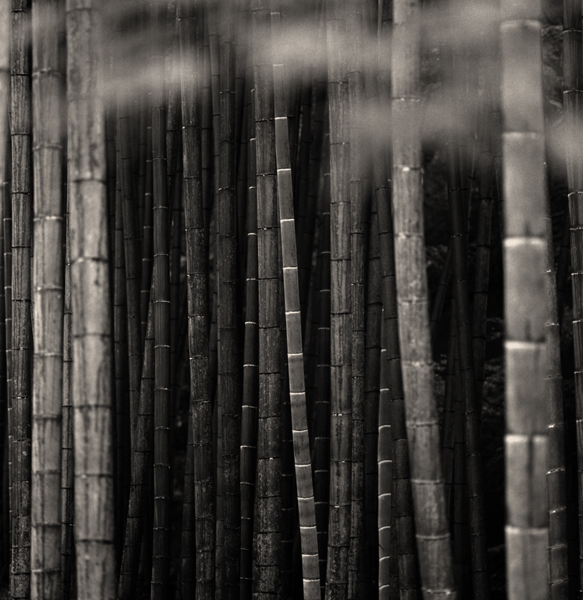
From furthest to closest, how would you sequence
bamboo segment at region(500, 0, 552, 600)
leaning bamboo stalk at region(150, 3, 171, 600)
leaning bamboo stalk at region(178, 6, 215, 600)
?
leaning bamboo stalk at region(150, 3, 171, 600) < leaning bamboo stalk at region(178, 6, 215, 600) < bamboo segment at region(500, 0, 552, 600)

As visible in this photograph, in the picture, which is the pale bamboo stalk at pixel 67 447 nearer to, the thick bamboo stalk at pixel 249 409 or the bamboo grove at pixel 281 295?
the bamboo grove at pixel 281 295

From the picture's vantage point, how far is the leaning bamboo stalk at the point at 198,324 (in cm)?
237

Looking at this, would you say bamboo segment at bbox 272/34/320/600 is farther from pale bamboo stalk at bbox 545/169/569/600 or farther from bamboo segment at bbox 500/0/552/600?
bamboo segment at bbox 500/0/552/600

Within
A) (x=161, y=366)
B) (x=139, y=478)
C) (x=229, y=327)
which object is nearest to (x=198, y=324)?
(x=229, y=327)

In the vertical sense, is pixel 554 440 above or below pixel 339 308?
below

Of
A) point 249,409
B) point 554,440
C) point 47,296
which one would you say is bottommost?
point 554,440

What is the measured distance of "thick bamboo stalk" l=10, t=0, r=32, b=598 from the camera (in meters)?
2.07

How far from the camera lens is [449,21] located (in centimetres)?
266

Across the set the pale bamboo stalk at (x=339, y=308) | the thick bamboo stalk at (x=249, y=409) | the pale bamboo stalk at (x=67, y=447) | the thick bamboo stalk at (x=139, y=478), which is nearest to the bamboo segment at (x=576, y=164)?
the pale bamboo stalk at (x=339, y=308)

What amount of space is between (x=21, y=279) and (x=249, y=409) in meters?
0.78

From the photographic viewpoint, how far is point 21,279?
2193mm

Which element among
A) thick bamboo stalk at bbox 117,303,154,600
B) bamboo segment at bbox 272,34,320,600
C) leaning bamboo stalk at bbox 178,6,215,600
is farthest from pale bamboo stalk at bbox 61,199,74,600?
bamboo segment at bbox 272,34,320,600

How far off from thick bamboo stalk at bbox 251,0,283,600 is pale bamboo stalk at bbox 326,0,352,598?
0.17 metres

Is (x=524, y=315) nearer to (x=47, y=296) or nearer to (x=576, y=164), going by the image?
(x=576, y=164)
